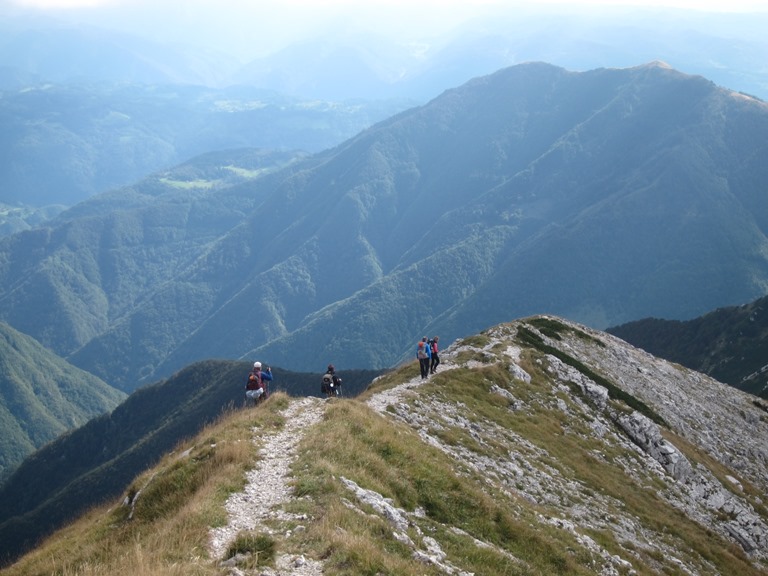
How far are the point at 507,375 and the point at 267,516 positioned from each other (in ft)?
113

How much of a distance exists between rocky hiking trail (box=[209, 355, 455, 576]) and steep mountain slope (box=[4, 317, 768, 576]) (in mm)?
76

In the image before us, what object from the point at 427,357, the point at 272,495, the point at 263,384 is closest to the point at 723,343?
the point at 427,357

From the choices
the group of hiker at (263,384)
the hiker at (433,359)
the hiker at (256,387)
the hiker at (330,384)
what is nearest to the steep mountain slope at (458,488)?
the hiker at (433,359)

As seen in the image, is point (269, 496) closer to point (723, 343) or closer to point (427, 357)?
point (427, 357)

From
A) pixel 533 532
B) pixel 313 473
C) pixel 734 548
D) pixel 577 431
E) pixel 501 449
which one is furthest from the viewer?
pixel 577 431

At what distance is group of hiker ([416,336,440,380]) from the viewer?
4878 cm

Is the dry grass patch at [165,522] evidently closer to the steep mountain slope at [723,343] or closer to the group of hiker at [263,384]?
the group of hiker at [263,384]

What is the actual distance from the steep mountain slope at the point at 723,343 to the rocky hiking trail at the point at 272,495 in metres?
112

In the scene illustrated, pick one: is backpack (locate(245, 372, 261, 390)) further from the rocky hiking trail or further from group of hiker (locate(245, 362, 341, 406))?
the rocky hiking trail

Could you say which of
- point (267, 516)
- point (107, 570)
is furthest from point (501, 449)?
point (107, 570)

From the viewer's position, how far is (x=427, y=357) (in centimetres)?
4900

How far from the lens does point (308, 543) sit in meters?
18.1

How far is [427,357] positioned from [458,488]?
75.1ft

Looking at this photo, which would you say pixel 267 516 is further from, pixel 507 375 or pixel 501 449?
pixel 507 375
